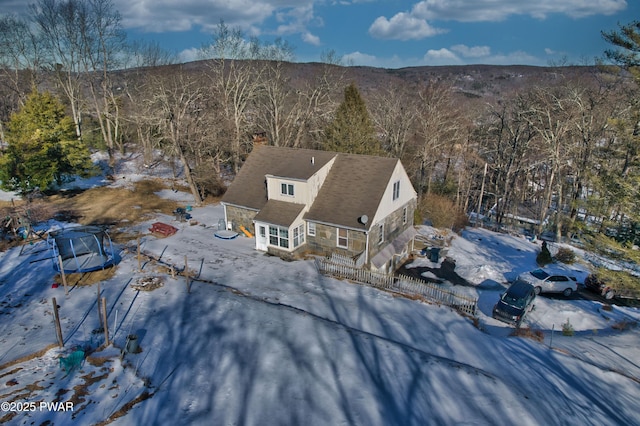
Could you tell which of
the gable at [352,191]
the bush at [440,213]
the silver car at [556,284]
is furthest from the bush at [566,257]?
the gable at [352,191]

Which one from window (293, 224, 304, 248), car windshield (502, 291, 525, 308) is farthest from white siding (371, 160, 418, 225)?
car windshield (502, 291, 525, 308)

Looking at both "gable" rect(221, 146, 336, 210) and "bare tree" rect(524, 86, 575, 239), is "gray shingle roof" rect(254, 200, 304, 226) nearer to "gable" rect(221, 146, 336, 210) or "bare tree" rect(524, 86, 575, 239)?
"gable" rect(221, 146, 336, 210)

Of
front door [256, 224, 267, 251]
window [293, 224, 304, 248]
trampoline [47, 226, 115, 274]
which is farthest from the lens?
front door [256, 224, 267, 251]

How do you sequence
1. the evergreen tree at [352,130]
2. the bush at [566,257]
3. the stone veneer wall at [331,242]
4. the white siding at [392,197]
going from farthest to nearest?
the evergreen tree at [352,130], the bush at [566,257], the white siding at [392,197], the stone veneer wall at [331,242]

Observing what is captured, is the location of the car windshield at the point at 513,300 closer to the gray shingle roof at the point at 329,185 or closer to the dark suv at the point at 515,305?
the dark suv at the point at 515,305

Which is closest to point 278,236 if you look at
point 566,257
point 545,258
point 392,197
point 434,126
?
point 392,197

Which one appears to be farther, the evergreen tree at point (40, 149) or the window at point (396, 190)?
the evergreen tree at point (40, 149)
